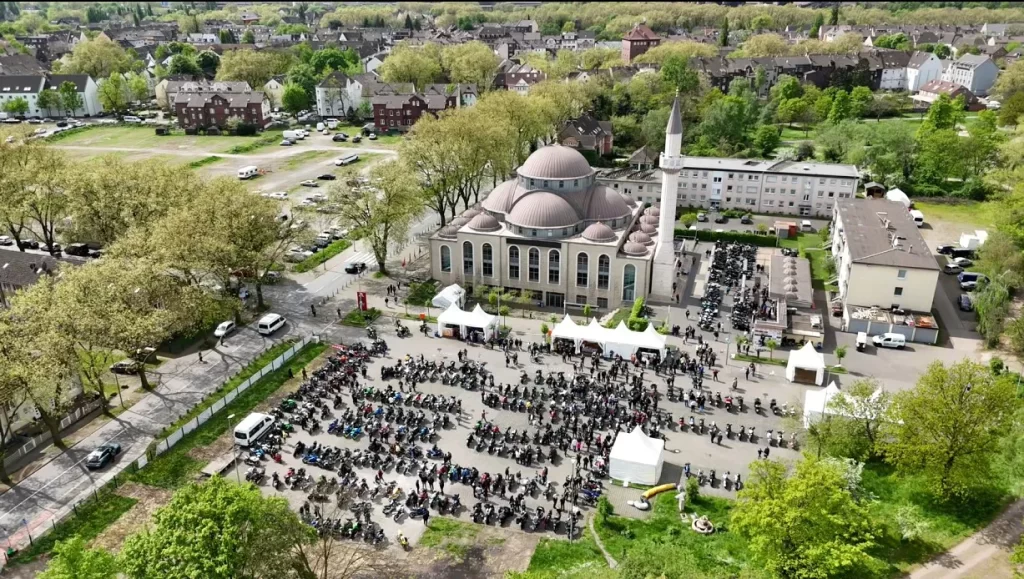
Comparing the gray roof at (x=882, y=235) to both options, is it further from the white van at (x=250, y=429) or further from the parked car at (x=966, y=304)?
the white van at (x=250, y=429)

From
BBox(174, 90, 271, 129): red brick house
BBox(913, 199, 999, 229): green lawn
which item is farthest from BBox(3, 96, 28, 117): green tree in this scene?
BBox(913, 199, 999, 229): green lawn

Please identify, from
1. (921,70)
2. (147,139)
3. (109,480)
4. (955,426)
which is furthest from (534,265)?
(921,70)

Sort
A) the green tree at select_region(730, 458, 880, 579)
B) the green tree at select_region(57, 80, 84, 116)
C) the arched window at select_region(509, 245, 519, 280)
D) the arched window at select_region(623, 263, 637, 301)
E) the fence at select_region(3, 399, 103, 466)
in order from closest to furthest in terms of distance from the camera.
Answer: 1. the green tree at select_region(730, 458, 880, 579)
2. the fence at select_region(3, 399, 103, 466)
3. the arched window at select_region(623, 263, 637, 301)
4. the arched window at select_region(509, 245, 519, 280)
5. the green tree at select_region(57, 80, 84, 116)

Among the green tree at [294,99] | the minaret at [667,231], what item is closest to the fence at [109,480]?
the minaret at [667,231]

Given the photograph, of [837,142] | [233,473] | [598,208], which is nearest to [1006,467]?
[598,208]

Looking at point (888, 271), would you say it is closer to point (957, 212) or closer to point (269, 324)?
point (957, 212)

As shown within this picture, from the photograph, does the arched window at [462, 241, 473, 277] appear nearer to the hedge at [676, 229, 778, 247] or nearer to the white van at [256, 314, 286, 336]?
the white van at [256, 314, 286, 336]

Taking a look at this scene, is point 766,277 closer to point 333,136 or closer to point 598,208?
point 598,208
